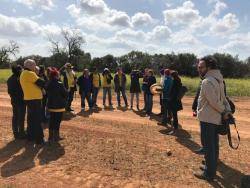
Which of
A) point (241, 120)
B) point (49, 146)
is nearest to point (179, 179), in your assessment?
point (49, 146)

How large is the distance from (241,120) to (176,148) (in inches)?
226

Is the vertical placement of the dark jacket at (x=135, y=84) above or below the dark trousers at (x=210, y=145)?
above

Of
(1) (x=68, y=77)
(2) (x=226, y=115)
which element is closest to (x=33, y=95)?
(2) (x=226, y=115)

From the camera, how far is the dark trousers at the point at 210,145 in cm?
787

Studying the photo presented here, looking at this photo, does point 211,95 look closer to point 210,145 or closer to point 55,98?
point 210,145

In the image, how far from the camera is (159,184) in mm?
7875

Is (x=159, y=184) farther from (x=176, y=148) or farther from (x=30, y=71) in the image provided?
(x=30, y=71)

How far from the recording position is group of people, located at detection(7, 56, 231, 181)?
7785 mm

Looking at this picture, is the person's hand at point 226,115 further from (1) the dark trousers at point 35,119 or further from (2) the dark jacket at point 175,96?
(1) the dark trousers at point 35,119

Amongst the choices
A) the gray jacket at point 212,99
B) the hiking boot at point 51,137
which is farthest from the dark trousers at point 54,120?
the gray jacket at point 212,99

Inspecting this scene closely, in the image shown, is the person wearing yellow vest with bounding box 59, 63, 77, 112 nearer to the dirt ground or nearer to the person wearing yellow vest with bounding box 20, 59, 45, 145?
the dirt ground

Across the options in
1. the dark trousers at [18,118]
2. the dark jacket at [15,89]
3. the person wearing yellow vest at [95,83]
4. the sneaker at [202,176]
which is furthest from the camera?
the person wearing yellow vest at [95,83]

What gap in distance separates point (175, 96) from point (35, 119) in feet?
14.3

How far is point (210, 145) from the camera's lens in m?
7.89
